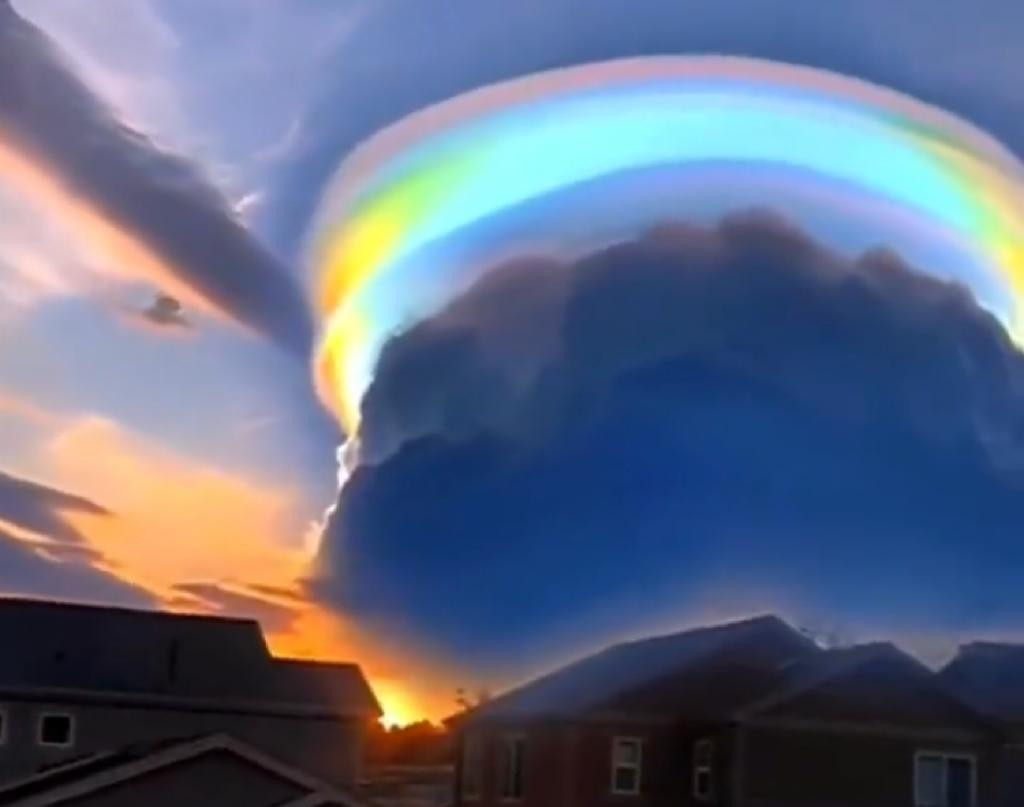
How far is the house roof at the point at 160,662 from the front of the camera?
1891 centimetres

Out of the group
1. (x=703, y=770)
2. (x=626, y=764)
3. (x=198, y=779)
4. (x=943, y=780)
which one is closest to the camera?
(x=198, y=779)

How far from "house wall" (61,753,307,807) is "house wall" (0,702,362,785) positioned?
7.35 ft

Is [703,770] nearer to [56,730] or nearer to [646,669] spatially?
[646,669]

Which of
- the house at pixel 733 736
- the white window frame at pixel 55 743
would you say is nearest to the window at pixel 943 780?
the house at pixel 733 736

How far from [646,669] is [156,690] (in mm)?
5055

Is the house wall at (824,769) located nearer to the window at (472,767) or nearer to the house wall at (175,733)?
the window at (472,767)

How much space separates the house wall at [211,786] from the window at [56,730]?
10.8 ft

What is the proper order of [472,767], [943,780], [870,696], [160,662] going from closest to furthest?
[870,696]
[943,780]
[472,767]
[160,662]

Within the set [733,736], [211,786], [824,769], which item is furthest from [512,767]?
[211,786]

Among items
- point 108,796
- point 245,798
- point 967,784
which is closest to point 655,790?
point 967,784

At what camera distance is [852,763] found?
1766cm

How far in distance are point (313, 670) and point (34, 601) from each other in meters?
3.05

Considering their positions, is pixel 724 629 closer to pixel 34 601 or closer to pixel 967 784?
pixel 967 784

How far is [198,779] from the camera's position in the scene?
584 inches
